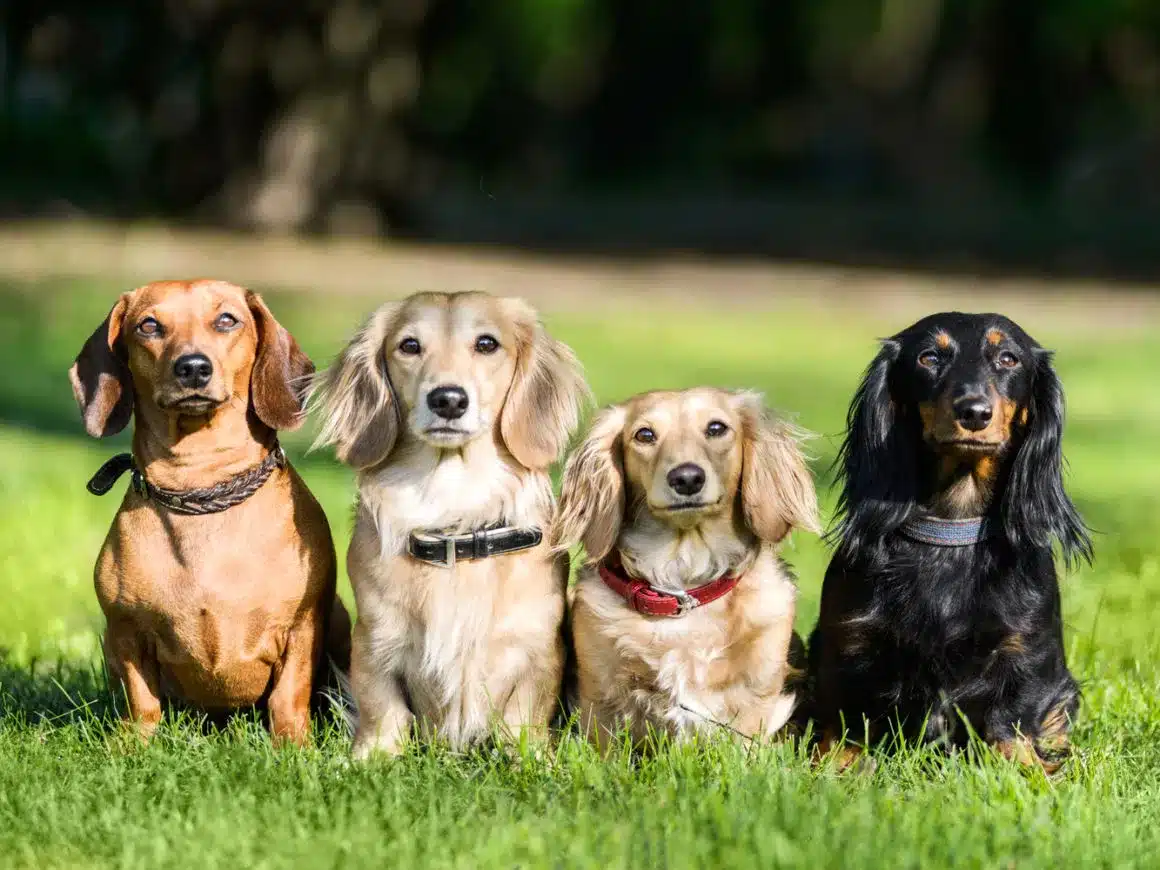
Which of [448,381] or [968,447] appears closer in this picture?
[968,447]

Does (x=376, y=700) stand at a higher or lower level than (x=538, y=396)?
lower

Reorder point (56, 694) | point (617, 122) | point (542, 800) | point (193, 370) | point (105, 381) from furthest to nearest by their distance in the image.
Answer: point (617, 122)
point (56, 694)
point (105, 381)
point (193, 370)
point (542, 800)

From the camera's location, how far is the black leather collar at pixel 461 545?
4.18m

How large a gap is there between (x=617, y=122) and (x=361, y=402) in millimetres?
32431

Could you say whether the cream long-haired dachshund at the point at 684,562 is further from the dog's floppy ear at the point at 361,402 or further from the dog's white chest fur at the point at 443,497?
the dog's floppy ear at the point at 361,402

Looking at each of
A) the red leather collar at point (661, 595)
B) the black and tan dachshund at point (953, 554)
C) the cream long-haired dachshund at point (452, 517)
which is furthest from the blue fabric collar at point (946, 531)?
the cream long-haired dachshund at point (452, 517)

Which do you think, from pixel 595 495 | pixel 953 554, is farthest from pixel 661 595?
pixel 953 554

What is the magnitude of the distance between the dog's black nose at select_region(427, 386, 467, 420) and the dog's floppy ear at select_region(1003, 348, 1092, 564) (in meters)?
1.44

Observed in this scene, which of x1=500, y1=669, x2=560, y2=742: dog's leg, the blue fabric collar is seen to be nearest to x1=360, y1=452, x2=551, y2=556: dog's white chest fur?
x1=500, y1=669, x2=560, y2=742: dog's leg

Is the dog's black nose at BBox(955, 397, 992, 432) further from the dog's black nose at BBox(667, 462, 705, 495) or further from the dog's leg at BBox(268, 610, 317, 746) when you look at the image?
the dog's leg at BBox(268, 610, 317, 746)

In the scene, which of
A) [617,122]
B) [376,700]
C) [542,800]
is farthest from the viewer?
[617,122]

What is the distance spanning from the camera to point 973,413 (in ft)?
12.9

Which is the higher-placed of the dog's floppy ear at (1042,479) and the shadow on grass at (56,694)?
the dog's floppy ear at (1042,479)

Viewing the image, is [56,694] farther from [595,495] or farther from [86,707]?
[595,495]
